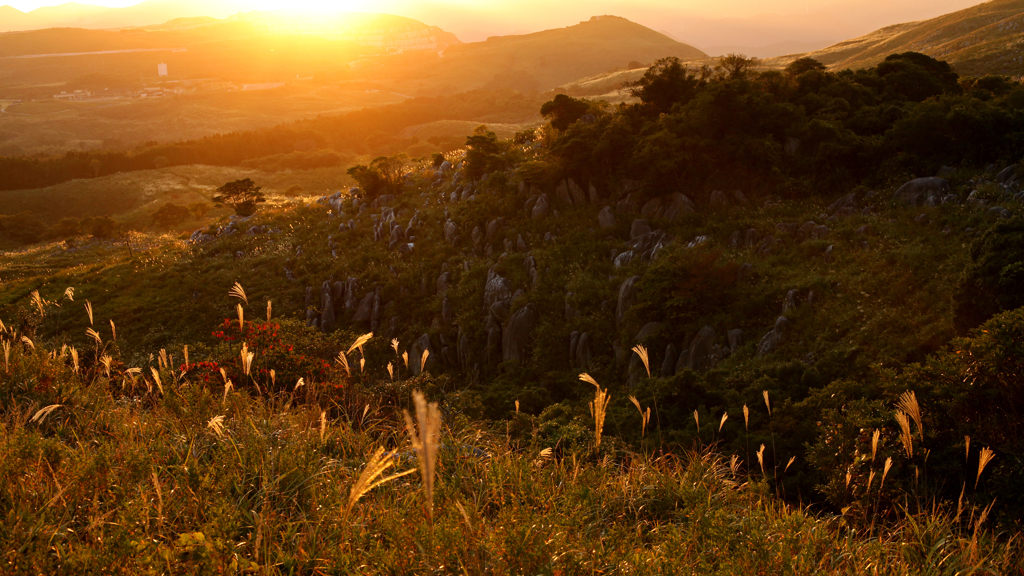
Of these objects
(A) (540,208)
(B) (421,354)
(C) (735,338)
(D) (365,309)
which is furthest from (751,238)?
(D) (365,309)

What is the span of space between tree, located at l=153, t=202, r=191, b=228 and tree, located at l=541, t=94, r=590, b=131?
3843 centimetres

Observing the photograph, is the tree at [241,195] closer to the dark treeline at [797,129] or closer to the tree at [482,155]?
the tree at [482,155]

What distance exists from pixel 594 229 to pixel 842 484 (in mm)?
15940

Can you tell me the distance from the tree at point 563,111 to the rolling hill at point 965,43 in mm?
33797

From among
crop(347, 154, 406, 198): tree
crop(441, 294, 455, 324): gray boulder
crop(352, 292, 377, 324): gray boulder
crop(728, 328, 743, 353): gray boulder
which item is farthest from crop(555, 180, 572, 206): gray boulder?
crop(347, 154, 406, 198): tree

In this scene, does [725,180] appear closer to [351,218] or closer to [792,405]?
[792,405]

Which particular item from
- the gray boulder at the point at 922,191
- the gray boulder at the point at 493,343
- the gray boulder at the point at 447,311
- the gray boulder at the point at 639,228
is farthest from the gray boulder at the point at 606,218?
the gray boulder at the point at 922,191

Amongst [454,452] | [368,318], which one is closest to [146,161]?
[368,318]

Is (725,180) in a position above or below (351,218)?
above

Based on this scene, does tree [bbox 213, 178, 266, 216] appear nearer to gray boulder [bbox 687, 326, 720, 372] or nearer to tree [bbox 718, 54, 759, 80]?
tree [bbox 718, 54, 759, 80]

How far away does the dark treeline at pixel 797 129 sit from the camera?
63.0 ft

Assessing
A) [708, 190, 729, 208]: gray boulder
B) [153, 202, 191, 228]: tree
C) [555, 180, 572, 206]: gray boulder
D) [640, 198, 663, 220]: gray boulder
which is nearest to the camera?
[708, 190, 729, 208]: gray boulder

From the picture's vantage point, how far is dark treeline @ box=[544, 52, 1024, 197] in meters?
19.2

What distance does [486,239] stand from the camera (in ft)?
79.4
